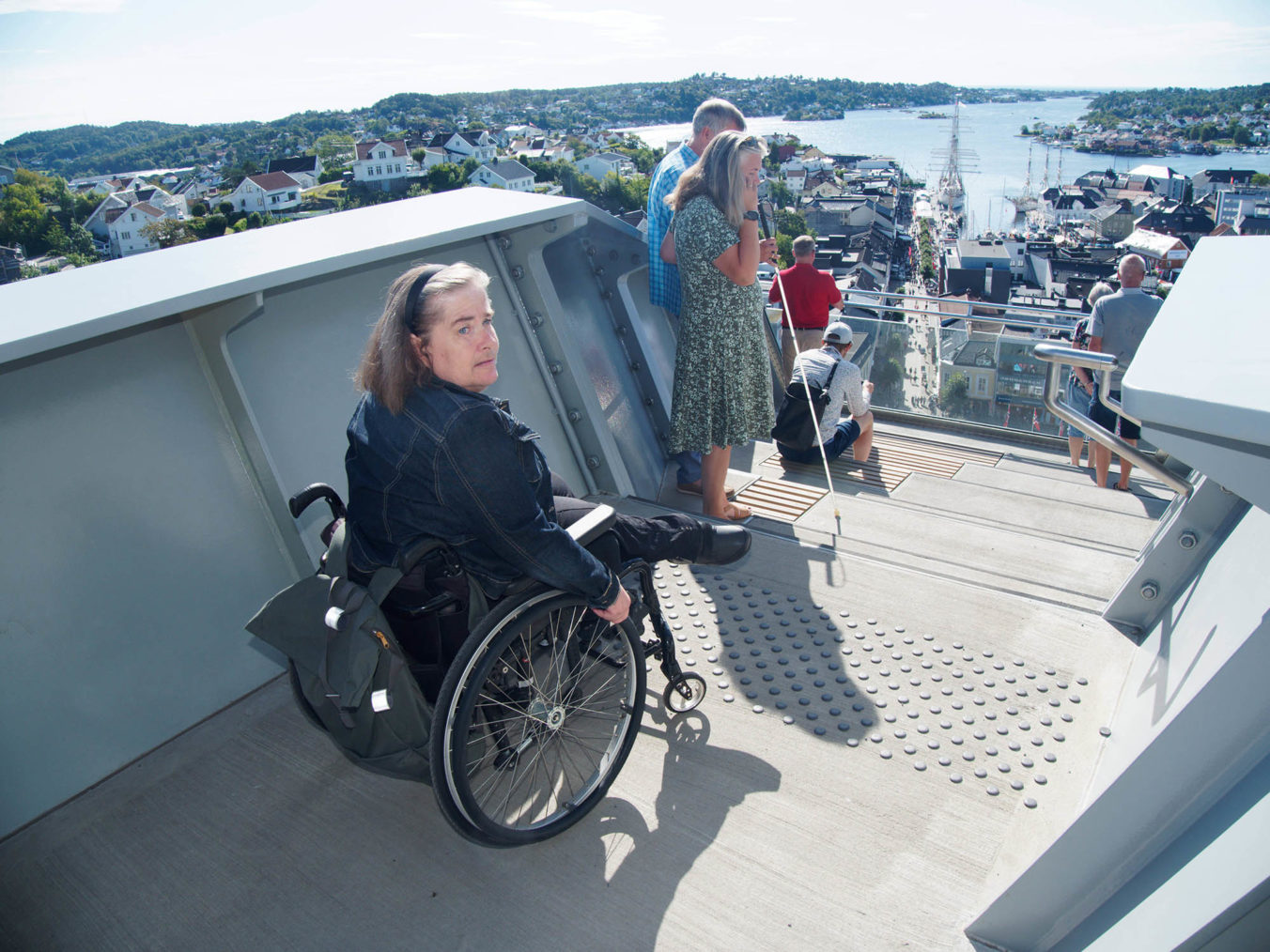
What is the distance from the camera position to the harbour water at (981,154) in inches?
4299

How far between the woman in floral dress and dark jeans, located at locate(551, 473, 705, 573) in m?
1.53

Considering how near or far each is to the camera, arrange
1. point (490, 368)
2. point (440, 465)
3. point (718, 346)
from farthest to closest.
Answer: point (718, 346) < point (490, 368) < point (440, 465)

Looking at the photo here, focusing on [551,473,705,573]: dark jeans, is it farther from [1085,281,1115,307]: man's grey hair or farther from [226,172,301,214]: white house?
[226,172,301,214]: white house

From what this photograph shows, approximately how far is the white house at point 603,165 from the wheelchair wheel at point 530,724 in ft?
311

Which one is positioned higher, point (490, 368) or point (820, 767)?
point (490, 368)

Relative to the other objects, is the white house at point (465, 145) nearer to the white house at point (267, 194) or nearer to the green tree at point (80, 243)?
the white house at point (267, 194)

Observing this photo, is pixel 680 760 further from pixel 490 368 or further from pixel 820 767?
pixel 490 368

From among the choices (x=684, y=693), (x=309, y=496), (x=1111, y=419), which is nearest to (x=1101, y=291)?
(x=1111, y=419)

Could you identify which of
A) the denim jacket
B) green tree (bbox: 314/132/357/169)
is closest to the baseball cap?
the denim jacket

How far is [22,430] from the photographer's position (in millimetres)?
2479

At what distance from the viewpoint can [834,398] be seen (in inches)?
188

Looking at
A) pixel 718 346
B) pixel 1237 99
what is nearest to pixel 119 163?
pixel 718 346

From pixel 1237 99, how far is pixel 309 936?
208601 mm

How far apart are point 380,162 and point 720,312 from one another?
308 feet
